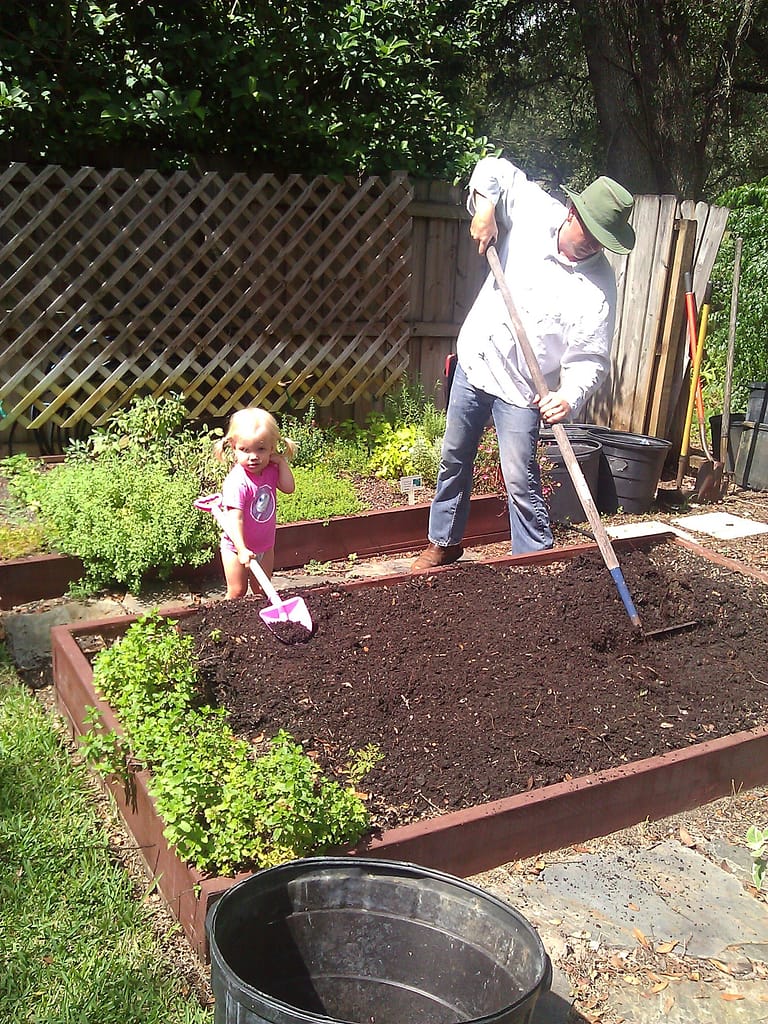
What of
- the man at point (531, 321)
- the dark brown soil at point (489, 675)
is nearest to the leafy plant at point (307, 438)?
the man at point (531, 321)

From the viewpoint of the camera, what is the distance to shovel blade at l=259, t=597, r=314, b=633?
3.69 m

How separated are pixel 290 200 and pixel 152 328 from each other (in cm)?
141

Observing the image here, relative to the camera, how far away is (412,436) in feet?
22.0

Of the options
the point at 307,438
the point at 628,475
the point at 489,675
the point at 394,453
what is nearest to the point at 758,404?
the point at 628,475

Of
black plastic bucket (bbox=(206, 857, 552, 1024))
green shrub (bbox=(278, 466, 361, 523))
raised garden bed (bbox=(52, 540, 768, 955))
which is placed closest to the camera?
black plastic bucket (bbox=(206, 857, 552, 1024))

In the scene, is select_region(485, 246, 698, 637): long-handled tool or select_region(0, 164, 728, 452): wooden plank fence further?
select_region(0, 164, 728, 452): wooden plank fence

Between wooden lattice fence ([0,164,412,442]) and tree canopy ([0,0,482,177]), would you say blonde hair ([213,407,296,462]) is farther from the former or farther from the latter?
tree canopy ([0,0,482,177])

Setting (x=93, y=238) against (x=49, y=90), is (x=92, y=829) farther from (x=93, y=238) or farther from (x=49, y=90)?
(x=49, y=90)

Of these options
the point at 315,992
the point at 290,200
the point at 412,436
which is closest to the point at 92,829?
the point at 315,992

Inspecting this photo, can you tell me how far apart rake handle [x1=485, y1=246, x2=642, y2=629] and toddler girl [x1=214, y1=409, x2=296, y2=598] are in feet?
3.94

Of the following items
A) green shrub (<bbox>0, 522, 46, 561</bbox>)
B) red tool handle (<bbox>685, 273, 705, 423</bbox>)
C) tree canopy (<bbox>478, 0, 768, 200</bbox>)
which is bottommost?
green shrub (<bbox>0, 522, 46, 561</bbox>)

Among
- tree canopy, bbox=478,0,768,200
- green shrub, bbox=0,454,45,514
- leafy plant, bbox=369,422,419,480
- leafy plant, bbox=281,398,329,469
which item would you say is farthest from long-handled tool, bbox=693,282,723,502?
tree canopy, bbox=478,0,768,200

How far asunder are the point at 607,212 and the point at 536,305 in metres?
0.56

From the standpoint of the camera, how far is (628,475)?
6527mm
